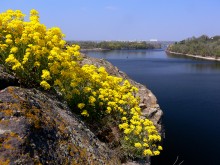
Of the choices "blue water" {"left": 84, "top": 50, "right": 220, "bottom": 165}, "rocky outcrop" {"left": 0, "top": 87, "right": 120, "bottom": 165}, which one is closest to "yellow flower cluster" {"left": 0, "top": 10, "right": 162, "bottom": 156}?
"rocky outcrop" {"left": 0, "top": 87, "right": 120, "bottom": 165}

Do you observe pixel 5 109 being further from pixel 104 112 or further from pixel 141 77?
pixel 141 77

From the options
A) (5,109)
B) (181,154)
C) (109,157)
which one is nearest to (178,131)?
(181,154)

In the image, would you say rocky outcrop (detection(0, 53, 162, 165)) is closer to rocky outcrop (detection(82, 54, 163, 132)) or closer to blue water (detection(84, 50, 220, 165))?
rocky outcrop (detection(82, 54, 163, 132))

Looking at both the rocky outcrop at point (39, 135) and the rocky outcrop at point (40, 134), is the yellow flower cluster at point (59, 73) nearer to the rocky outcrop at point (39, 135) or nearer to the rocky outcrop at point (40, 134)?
the rocky outcrop at point (40, 134)

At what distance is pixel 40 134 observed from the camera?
5.01 metres

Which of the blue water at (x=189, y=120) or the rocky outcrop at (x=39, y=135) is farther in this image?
the blue water at (x=189, y=120)

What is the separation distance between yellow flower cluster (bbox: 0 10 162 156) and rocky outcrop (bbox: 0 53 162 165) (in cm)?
74

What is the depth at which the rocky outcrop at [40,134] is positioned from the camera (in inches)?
178

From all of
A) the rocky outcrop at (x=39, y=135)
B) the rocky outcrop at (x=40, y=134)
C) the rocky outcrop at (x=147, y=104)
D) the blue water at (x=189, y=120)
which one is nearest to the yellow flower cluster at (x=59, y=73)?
the rocky outcrop at (x=40, y=134)

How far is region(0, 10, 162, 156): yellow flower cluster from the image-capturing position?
25.1 feet

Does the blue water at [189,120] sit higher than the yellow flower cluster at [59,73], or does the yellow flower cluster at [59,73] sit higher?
the yellow flower cluster at [59,73]

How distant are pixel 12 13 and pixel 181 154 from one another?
16331mm

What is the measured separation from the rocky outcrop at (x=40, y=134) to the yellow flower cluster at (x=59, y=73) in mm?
736

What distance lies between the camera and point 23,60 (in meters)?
7.70
